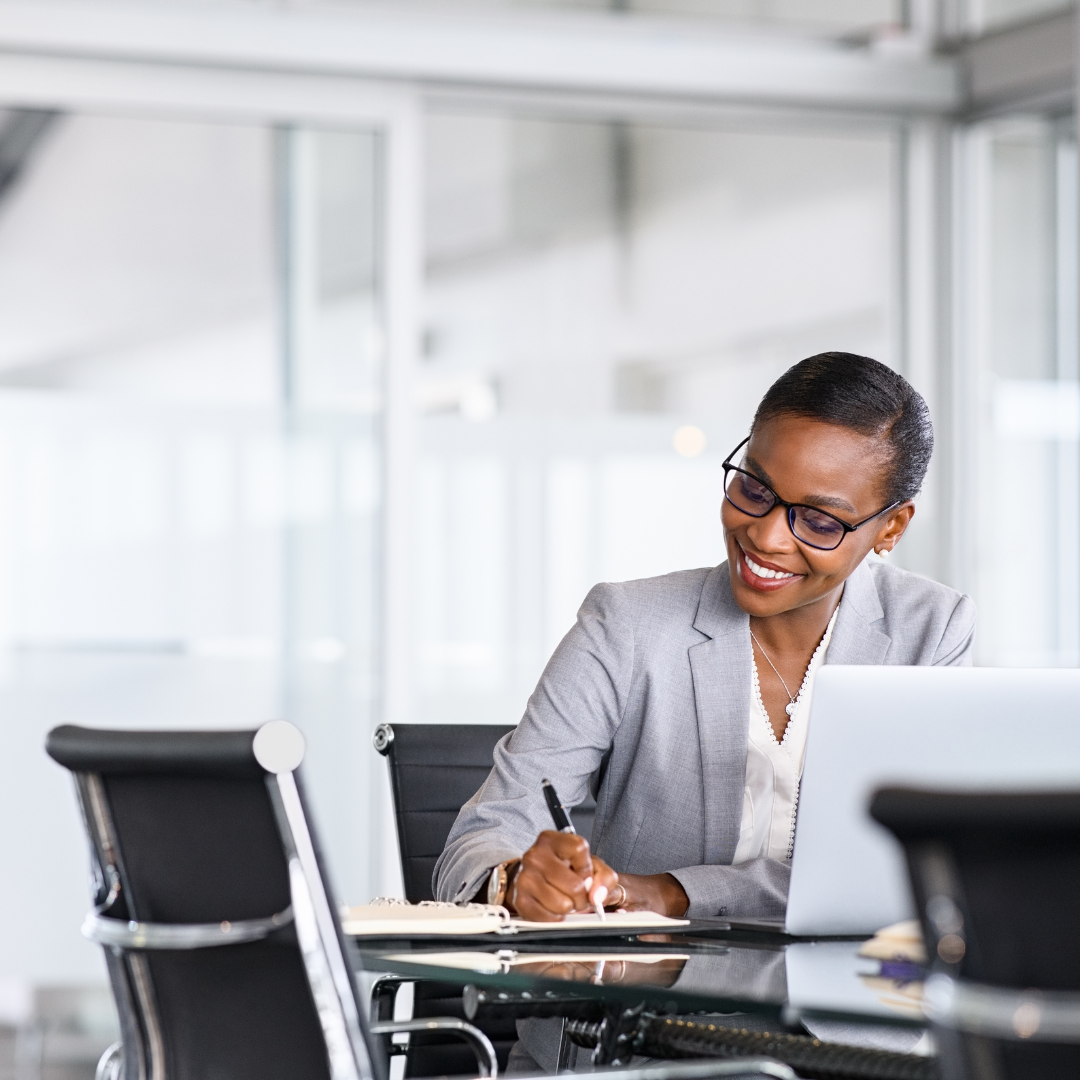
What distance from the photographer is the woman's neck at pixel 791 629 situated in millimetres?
2258

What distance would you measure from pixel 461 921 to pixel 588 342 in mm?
3075

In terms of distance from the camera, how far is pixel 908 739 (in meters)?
1.62

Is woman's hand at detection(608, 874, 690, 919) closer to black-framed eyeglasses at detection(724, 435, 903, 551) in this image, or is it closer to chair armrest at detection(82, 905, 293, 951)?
black-framed eyeglasses at detection(724, 435, 903, 551)

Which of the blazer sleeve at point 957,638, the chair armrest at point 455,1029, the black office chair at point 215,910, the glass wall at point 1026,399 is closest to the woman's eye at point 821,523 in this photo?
the blazer sleeve at point 957,638

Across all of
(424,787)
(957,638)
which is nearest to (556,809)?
(424,787)

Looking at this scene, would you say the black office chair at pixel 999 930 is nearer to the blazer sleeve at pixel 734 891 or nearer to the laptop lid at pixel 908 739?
the laptop lid at pixel 908 739

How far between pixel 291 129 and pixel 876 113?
1686 millimetres

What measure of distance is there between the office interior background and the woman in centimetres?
216

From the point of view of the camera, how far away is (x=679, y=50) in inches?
178

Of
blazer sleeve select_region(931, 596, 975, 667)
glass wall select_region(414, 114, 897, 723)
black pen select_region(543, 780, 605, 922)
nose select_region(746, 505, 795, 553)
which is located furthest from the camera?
glass wall select_region(414, 114, 897, 723)

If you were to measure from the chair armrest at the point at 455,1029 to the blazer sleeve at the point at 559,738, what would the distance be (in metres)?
0.16

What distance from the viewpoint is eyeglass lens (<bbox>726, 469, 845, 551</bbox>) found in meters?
2.11

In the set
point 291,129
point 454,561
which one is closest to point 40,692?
point 454,561

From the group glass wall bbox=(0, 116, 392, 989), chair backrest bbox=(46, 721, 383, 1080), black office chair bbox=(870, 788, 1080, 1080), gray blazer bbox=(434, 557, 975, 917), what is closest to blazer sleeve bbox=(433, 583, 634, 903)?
gray blazer bbox=(434, 557, 975, 917)
